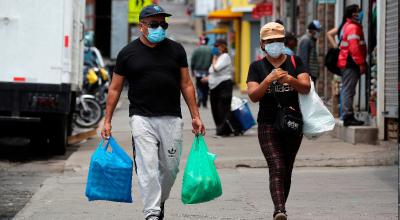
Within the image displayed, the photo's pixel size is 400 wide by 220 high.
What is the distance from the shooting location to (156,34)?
8.38 meters

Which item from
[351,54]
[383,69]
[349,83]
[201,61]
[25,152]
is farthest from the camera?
[201,61]

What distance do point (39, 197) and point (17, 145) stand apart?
6.75 m

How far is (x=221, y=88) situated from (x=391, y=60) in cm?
387

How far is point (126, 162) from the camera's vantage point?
860 centimetres

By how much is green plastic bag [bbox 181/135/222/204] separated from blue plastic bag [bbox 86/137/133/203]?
0.51 meters

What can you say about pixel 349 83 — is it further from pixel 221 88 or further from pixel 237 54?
pixel 237 54

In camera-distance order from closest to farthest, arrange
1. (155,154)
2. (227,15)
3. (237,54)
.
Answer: (155,154) < (227,15) < (237,54)

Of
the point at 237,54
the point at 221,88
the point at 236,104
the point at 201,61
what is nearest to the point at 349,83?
the point at 221,88

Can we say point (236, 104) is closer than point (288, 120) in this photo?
No

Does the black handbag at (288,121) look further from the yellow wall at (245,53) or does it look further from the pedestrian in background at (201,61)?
the yellow wall at (245,53)

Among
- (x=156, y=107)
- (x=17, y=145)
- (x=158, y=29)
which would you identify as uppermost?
(x=158, y=29)

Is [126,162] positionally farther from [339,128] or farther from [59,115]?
[339,128]

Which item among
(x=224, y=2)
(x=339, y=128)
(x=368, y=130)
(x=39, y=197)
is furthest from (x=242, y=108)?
(x=224, y=2)

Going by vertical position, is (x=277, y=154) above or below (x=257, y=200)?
above
